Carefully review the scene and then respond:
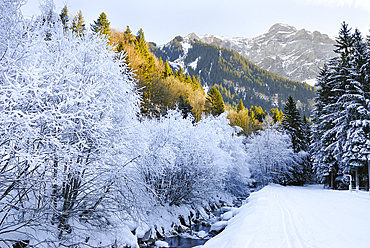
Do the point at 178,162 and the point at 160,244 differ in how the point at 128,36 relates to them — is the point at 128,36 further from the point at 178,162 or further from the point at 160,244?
the point at 160,244

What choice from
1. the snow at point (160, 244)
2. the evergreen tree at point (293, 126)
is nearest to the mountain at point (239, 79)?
the evergreen tree at point (293, 126)

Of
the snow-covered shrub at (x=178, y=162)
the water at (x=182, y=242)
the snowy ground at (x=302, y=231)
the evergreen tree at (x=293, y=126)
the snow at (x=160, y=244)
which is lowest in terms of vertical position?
the water at (x=182, y=242)

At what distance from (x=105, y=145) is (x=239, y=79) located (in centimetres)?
14183

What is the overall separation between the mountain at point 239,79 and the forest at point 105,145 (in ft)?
290

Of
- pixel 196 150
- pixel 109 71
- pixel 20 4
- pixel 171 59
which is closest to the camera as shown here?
pixel 20 4

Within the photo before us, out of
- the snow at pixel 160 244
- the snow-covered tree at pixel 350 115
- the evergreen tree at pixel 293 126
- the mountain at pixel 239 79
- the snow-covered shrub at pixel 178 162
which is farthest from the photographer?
the mountain at pixel 239 79

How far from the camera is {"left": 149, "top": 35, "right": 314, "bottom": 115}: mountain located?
127m

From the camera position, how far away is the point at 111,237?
767cm

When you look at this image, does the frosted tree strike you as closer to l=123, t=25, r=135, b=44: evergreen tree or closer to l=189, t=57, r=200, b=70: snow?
l=123, t=25, r=135, b=44: evergreen tree

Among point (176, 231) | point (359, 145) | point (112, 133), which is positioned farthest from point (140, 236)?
point (359, 145)

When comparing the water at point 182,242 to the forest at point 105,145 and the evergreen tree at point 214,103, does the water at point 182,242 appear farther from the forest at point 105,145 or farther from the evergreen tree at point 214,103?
the evergreen tree at point 214,103

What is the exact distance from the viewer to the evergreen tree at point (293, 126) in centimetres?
3700

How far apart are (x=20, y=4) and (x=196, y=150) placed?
11.6 meters

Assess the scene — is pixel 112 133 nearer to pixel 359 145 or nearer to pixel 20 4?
pixel 20 4
